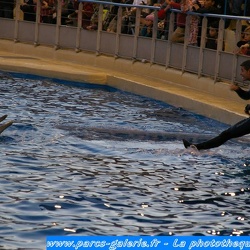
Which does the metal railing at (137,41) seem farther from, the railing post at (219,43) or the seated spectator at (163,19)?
the seated spectator at (163,19)

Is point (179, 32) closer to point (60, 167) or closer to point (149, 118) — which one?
point (149, 118)

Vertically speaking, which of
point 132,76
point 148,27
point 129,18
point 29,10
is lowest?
point 132,76

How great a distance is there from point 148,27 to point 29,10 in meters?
5.07

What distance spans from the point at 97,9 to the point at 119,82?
3.58 metres

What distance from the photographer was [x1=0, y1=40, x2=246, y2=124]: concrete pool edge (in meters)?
18.8

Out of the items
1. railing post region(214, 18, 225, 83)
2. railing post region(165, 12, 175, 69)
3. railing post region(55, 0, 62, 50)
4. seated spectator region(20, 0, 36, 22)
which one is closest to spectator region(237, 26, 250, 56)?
railing post region(214, 18, 225, 83)

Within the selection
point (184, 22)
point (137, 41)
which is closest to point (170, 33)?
point (184, 22)

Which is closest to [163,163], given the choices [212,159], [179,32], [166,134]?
[212,159]

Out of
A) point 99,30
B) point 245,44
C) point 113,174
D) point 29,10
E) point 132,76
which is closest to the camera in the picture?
point 113,174

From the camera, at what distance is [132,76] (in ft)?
74.8

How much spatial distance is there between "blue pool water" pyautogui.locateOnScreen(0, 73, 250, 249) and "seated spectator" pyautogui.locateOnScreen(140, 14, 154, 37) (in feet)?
12.0

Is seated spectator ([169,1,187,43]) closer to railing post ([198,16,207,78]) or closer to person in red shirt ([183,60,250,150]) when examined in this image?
railing post ([198,16,207,78])

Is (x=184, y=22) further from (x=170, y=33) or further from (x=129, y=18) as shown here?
(x=129, y=18)

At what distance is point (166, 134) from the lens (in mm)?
16406
